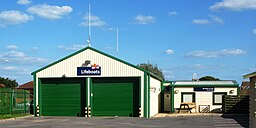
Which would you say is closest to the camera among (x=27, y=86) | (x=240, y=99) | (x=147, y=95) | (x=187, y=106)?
(x=147, y=95)

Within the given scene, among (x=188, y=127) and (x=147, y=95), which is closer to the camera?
(x=188, y=127)

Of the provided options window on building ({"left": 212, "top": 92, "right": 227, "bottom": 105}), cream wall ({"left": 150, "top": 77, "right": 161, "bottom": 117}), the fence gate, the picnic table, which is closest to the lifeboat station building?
cream wall ({"left": 150, "top": 77, "right": 161, "bottom": 117})

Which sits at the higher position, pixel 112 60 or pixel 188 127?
pixel 112 60

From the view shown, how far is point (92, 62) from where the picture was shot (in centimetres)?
3406

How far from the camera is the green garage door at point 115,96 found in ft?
110

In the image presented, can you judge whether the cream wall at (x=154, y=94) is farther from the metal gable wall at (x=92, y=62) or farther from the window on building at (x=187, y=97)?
the metal gable wall at (x=92, y=62)

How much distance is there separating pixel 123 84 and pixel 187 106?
313 inches

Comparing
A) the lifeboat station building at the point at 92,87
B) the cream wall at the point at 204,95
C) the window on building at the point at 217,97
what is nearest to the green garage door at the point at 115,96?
the lifeboat station building at the point at 92,87

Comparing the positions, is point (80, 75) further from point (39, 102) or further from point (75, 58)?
point (39, 102)

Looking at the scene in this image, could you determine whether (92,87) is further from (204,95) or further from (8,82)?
(8,82)

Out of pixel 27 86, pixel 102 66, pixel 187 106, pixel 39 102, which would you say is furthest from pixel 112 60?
pixel 27 86

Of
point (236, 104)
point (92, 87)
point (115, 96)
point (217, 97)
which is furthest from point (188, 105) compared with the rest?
point (92, 87)

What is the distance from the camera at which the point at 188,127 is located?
23781 mm

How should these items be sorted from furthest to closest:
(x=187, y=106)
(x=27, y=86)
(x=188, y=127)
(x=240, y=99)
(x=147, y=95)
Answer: (x=27, y=86)
(x=187, y=106)
(x=240, y=99)
(x=147, y=95)
(x=188, y=127)
